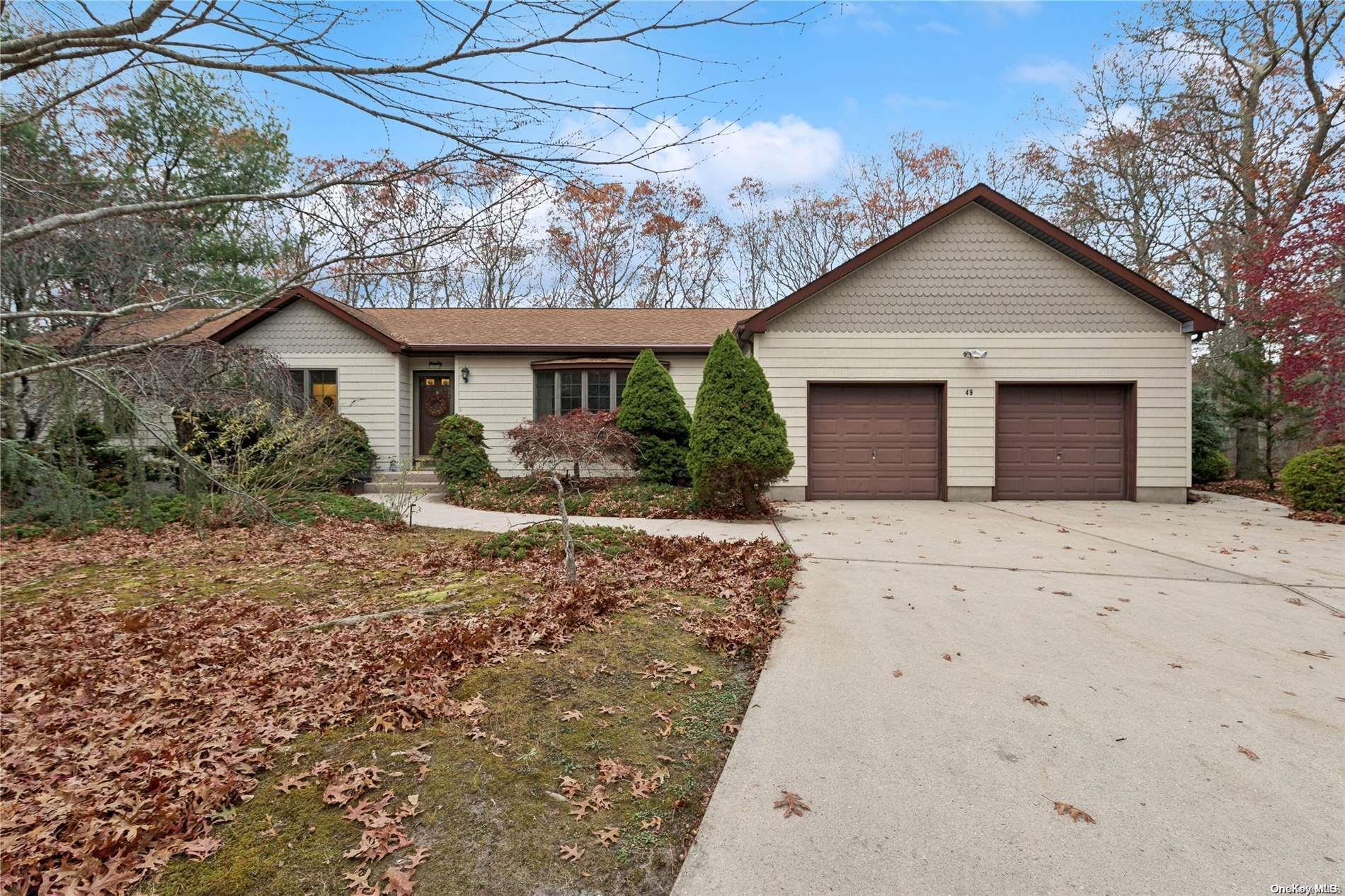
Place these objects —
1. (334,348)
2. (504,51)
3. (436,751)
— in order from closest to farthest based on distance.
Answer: (504,51), (436,751), (334,348)

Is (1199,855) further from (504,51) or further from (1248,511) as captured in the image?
(1248,511)

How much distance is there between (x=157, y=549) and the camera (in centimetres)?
675

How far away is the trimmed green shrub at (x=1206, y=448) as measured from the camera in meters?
13.0

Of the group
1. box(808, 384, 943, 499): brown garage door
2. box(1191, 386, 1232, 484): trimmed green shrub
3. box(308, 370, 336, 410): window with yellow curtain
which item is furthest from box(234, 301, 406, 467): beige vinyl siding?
box(1191, 386, 1232, 484): trimmed green shrub

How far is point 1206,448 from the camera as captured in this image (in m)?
13.1

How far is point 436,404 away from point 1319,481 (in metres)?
15.7

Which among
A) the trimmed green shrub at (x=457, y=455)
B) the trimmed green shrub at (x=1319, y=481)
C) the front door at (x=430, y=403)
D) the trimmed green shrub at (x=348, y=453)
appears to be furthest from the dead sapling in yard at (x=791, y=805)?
the front door at (x=430, y=403)

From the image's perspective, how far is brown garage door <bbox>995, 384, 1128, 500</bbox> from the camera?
10820 millimetres

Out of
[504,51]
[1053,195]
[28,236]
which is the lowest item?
[28,236]

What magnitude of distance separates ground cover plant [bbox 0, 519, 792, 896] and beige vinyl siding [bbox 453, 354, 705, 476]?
26.4 ft

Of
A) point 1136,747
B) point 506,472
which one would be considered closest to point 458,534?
point 506,472

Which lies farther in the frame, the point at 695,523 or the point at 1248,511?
the point at 1248,511

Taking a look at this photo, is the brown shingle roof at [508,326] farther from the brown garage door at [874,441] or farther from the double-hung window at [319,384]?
the brown garage door at [874,441]

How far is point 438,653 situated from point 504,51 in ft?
9.71
